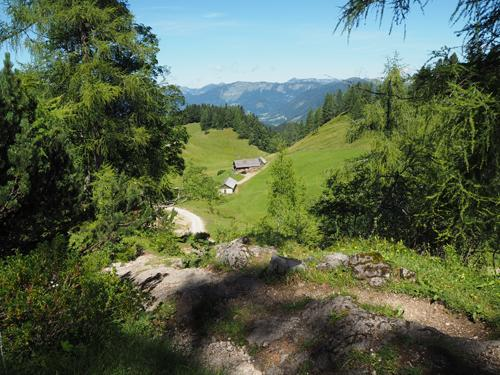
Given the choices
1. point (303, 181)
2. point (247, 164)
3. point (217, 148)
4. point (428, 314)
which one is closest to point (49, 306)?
point (428, 314)

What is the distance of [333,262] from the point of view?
984cm

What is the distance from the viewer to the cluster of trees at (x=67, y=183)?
614 centimetres

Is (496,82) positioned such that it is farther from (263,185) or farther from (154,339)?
(263,185)

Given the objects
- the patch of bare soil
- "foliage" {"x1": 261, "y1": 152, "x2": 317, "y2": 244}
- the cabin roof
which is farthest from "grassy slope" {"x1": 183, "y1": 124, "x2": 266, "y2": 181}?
the patch of bare soil

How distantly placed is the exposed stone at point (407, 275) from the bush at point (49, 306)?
22.1ft

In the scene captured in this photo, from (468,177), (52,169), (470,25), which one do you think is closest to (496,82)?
A: (470,25)

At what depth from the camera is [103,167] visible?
15.9 m

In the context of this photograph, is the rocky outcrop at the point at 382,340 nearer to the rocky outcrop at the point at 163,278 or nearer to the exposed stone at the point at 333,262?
the exposed stone at the point at 333,262

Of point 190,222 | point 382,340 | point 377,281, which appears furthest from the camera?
point 190,222

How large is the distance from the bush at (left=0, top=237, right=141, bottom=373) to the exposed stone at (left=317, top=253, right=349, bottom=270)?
5272 mm

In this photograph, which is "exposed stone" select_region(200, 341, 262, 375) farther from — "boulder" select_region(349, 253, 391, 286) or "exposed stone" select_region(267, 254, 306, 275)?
"boulder" select_region(349, 253, 391, 286)

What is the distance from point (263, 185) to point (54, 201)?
63.1m

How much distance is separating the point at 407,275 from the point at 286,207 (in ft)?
64.9

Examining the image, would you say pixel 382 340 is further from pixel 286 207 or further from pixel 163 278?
pixel 286 207
